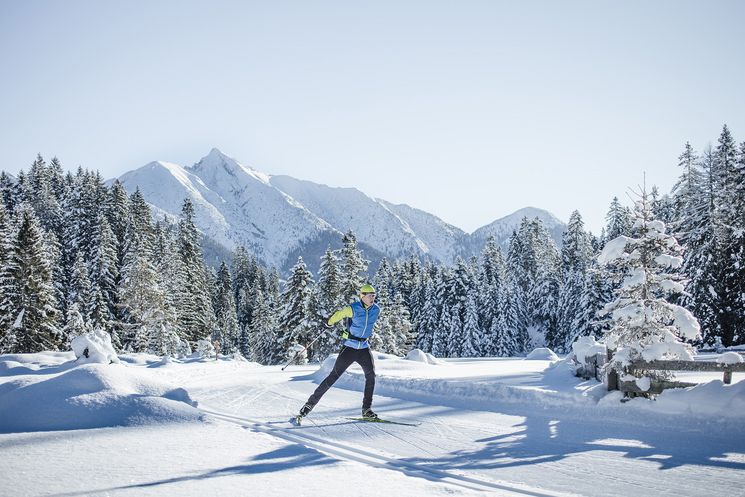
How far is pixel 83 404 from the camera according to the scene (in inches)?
312

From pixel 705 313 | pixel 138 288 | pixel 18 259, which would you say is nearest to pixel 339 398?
Result: pixel 705 313

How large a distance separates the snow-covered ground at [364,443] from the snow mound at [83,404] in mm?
27

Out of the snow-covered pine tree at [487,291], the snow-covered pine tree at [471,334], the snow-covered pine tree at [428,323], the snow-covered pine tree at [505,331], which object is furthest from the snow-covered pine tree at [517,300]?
the snow-covered pine tree at [428,323]

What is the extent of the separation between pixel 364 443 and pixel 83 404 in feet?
14.8

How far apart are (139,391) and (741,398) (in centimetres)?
1028

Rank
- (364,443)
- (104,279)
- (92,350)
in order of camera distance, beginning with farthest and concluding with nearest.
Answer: (104,279)
(92,350)
(364,443)

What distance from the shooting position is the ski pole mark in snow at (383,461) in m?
5.42

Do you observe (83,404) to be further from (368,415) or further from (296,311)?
(296,311)

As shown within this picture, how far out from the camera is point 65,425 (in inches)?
294

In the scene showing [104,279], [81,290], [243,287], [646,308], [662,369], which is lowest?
[662,369]

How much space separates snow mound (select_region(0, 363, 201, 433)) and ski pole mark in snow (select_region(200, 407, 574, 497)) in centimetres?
134

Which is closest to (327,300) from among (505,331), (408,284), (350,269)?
(350,269)

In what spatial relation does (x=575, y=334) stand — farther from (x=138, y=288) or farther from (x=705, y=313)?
(x=138, y=288)

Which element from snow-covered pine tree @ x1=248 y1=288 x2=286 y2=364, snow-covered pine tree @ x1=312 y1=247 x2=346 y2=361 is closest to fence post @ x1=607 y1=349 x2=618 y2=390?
snow-covered pine tree @ x1=312 y1=247 x2=346 y2=361
